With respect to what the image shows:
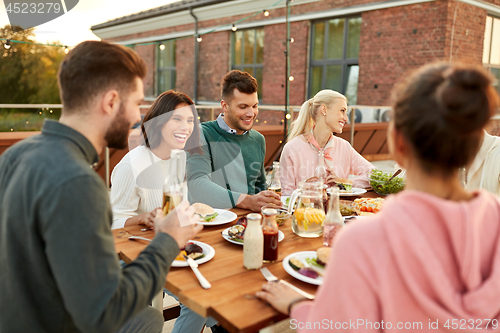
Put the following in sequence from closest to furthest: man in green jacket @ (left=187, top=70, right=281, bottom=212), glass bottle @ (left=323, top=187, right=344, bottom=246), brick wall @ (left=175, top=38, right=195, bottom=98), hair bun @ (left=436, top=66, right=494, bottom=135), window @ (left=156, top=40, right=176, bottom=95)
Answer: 1. hair bun @ (left=436, top=66, right=494, bottom=135)
2. glass bottle @ (left=323, top=187, right=344, bottom=246)
3. man in green jacket @ (left=187, top=70, right=281, bottom=212)
4. brick wall @ (left=175, top=38, right=195, bottom=98)
5. window @ (left=156, top=40, right=176, bottom=95)

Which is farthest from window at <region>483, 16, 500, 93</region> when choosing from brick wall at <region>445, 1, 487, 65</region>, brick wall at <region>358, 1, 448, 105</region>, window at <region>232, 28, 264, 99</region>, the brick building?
window at <region>232, 28, 264, 99</region>

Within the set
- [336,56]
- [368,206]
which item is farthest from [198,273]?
[336,56]

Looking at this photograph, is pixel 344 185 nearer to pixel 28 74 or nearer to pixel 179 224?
pixel 179 224

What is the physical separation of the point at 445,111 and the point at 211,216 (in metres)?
1.13

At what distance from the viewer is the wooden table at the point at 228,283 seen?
0.98 metres

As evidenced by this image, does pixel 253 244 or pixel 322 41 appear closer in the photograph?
pixel 253 244

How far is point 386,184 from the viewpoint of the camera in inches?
91.9

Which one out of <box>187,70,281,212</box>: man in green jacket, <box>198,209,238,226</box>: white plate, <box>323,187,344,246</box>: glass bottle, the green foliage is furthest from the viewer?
the green foliage

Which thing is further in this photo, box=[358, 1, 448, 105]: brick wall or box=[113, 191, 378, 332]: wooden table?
box=[358, 1, 448, 105]: brick wall

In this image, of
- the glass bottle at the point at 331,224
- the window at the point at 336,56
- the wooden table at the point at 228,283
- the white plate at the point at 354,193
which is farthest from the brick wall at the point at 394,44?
the wooden table at the point at 228,283

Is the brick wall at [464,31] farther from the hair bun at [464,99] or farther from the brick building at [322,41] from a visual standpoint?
the hair bun at [464,99]

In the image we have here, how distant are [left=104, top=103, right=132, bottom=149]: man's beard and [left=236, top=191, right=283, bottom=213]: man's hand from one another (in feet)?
2.95

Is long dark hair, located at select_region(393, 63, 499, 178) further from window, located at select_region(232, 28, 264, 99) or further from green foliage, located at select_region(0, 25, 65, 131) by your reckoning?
green foliage, located at select_region(0, 25, 65, 131)

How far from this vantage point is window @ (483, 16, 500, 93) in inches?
348
